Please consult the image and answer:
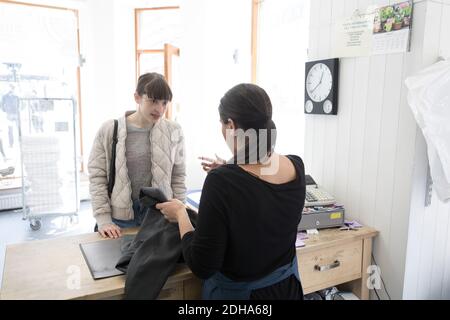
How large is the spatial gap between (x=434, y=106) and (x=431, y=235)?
64 cm

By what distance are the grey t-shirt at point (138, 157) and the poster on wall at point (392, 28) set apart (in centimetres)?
119

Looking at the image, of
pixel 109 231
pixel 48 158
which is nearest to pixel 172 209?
pixel 109 231

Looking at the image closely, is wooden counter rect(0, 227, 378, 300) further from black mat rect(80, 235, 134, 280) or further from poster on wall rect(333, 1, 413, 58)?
poster on wall rect(333, 1, 413, 58)

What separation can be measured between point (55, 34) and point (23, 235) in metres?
2.45

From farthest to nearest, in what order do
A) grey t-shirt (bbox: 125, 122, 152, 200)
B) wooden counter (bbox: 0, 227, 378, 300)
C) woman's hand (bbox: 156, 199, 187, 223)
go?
grey t-shirt (bbox: 125, 122, 152, 200)
woman's hand (bbox: 156, 199, 187, 223)
wooden counter (bbox: 0, 227, 378, 300)

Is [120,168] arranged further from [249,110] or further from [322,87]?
[322,87]

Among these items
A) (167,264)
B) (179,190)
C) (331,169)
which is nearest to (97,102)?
(179,190)

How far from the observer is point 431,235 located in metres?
1.75

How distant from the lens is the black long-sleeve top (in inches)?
38.9

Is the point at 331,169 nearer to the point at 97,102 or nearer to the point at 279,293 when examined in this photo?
the point at 279,293

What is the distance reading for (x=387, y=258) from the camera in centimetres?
177

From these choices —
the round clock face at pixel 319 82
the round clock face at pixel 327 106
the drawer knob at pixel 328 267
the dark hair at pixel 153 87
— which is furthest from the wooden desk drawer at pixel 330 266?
the dark hair at pixel 153 87

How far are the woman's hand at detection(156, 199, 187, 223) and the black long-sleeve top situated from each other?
0.16 m

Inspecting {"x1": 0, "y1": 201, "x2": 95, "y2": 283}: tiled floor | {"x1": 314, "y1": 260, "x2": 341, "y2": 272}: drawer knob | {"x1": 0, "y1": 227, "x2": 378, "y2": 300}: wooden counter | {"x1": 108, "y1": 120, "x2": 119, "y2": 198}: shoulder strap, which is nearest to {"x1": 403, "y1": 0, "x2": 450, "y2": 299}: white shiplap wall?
{"x1": 0, "y1": 227, "x2": 378, "y2": 300}: wooden counter
